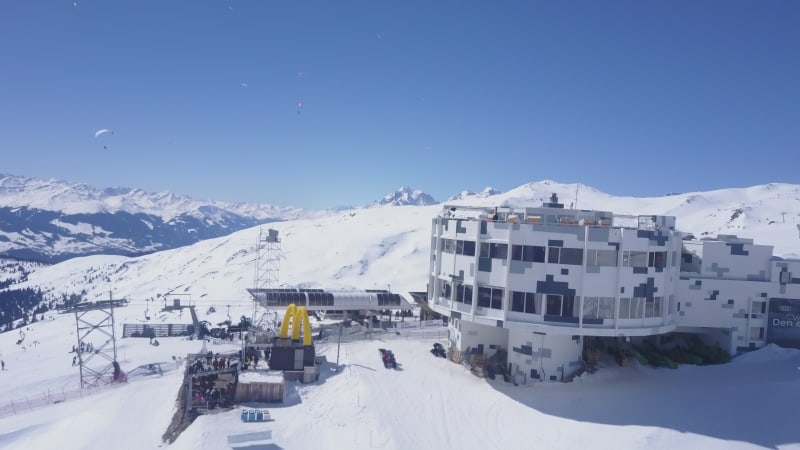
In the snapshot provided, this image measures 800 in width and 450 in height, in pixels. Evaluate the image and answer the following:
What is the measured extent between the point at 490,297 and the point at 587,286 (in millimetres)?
6580

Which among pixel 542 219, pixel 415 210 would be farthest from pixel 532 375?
pixel 415 210

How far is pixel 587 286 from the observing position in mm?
34562

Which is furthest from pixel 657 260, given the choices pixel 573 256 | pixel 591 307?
pixel 573 256

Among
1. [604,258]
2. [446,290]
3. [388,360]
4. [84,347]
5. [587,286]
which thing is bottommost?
[84,347]

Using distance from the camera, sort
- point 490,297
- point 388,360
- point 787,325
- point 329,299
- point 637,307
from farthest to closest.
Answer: point 329,299 < point 388,360 < point 787,325 < point 490,297 < point 637,307

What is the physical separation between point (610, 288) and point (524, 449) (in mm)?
12694

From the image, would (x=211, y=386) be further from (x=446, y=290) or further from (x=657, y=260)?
(x=657, y=260)

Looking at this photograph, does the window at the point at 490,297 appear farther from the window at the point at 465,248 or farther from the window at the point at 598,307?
the window at the point at 598,307

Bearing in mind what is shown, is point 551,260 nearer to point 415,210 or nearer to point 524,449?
point 524,449

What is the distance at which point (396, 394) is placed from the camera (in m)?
34.1

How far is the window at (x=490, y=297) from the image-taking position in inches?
1426

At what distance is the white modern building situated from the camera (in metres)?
34.8

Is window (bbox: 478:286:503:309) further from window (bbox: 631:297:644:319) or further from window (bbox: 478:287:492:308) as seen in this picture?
window (bbox: 631:297:644:319)

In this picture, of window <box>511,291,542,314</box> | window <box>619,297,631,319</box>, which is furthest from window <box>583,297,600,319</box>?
window <box>511,291,542,314</box>
